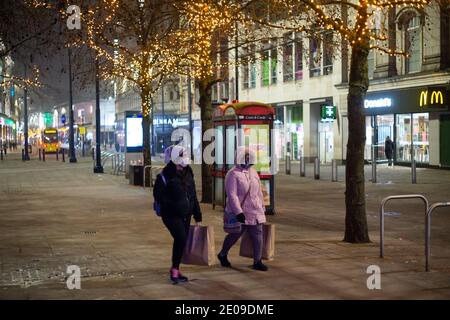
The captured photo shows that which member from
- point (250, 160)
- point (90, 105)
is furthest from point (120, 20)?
point (90, 105)

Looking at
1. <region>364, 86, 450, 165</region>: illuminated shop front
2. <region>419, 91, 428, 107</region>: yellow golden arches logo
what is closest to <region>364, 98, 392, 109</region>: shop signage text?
<region>364, 86, 450, 165</region>: illuminated shop front

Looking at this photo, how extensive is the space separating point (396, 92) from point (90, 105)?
125 metres

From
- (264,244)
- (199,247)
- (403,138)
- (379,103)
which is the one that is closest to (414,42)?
(379,103)

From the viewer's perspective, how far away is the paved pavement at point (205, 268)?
8336 mm

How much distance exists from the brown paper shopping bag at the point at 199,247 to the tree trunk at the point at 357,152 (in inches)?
141

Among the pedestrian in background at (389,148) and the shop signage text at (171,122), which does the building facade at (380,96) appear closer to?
the pedestrian in background at (389,148)

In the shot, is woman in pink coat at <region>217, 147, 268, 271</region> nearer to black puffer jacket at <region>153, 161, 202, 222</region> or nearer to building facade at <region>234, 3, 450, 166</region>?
black puffer jacket at <region>153, 161, 202, 222</region>

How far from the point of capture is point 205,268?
384 inches

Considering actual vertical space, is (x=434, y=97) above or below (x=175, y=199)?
above

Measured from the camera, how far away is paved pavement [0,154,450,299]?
8336 millimetres

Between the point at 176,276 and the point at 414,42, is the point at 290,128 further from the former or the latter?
the point at 176,276

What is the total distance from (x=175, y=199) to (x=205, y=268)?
149 centimetres

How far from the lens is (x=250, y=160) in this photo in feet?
31.2
